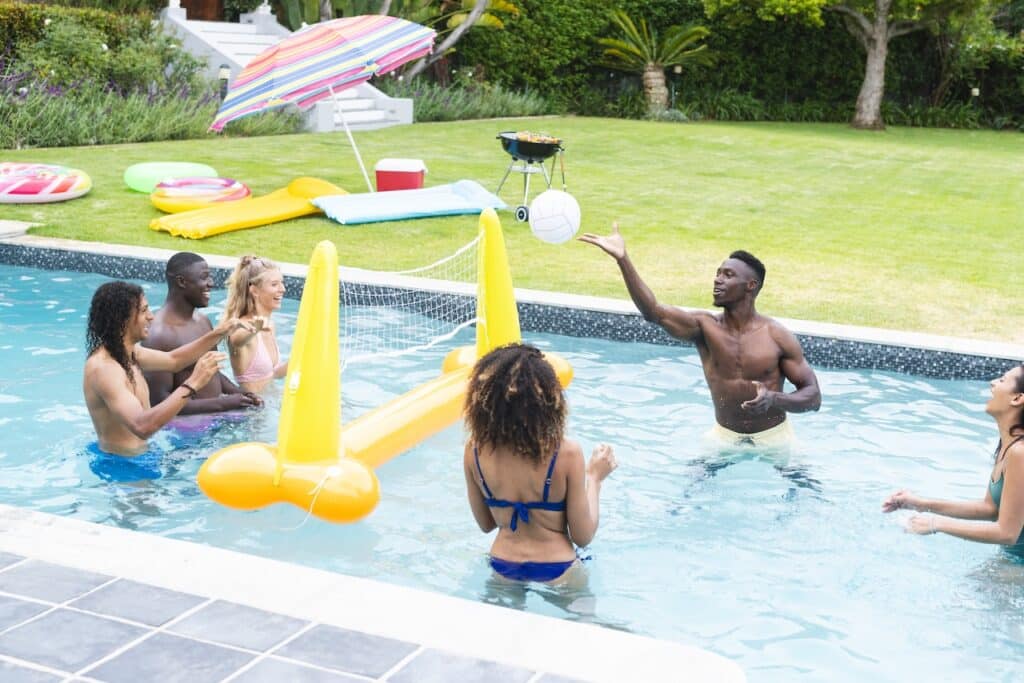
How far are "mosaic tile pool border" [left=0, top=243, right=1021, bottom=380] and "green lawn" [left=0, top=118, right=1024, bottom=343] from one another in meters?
0.57

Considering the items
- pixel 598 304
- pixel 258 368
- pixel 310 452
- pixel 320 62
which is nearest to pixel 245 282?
pixel 258 368

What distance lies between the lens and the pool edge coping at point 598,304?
761 cm

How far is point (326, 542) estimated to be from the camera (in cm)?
518

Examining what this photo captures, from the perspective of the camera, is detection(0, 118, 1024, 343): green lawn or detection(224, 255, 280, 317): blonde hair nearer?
detection(224, 255, 280, 317): blonde hair

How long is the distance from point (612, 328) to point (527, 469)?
15.1ft

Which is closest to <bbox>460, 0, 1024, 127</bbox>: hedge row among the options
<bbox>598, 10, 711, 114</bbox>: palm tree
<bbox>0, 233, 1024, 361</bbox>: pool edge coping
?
<bbox>598, 10, 711, 114</bbox>: palm tree

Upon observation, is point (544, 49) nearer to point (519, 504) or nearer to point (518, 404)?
point (519, 504)

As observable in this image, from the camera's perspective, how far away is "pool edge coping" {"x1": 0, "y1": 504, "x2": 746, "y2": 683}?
3053 mm

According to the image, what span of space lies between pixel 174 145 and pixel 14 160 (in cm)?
265

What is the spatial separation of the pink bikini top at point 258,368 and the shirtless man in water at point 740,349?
6.88 ft

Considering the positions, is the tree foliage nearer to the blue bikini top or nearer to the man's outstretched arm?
the man's outstretched arm

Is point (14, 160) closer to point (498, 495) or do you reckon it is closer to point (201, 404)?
point (201, 404)

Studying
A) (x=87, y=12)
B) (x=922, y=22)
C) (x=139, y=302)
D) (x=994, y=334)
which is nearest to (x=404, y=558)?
(x=139, y=302)

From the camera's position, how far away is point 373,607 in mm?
3348
